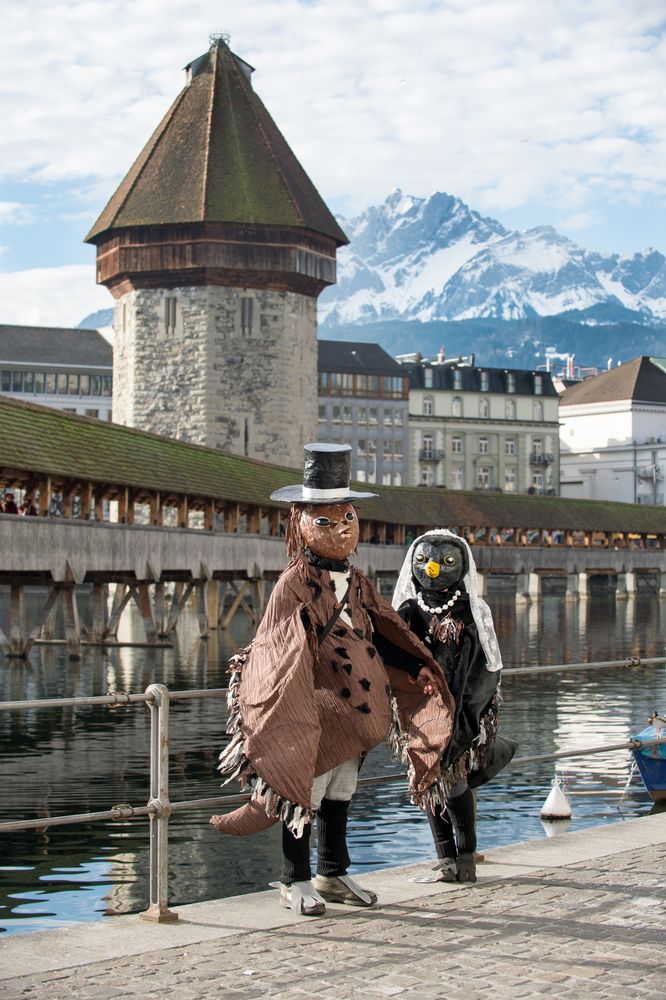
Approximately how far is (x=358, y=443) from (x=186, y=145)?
125 ft

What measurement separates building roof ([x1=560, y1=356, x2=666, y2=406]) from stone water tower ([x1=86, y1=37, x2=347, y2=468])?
46794 millimetres

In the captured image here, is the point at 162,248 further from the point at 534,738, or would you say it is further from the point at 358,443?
the point at 358,443

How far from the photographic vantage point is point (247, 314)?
136ft

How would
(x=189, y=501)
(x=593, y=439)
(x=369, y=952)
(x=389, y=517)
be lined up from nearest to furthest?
(x=369, y=952) < (x=189, y=501) < (x=389, y=517) < (x=593, y=439)

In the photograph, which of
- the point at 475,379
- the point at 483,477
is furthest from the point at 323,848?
the point at 475,379

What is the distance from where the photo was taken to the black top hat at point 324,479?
16.9 ft

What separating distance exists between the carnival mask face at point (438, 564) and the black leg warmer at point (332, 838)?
2.74 ft

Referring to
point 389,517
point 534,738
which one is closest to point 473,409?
point 389,517

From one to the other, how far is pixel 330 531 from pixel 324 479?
19 cm

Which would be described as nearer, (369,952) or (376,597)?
(369,952)

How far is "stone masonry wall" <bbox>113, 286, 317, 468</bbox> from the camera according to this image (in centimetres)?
4144

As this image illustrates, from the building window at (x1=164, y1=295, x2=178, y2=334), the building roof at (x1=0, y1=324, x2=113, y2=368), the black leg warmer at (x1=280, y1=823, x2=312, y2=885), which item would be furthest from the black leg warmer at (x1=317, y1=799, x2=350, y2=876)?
the building roof at (x1=0, y1=324, x2=113, y2=368)

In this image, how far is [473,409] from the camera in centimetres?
8338

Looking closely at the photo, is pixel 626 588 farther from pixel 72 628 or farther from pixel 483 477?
pixel 72 628
